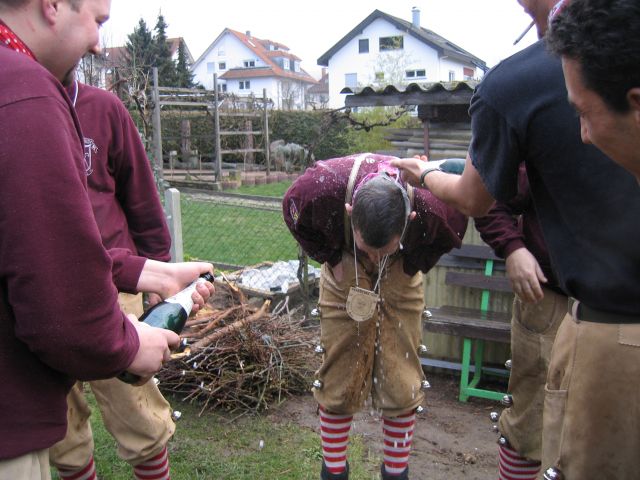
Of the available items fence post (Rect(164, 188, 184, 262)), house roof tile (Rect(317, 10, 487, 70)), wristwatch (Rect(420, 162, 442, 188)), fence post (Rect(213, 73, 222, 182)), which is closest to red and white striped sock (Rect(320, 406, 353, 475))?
wristwatch (Rect(420, 162, 442, 188))

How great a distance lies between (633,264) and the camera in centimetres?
154

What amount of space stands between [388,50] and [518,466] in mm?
36917

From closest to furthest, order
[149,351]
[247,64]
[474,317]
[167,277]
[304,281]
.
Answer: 1. [149,351]
2. [167,277]
3. [474,317]
4. [304,281]
5. [247,64]

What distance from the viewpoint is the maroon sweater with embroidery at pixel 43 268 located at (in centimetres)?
121

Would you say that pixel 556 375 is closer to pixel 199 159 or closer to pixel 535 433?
pixel 535 433

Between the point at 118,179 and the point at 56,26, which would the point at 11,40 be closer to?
the point at 56,26

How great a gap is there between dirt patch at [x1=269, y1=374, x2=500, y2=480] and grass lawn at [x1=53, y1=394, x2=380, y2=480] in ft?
0.56

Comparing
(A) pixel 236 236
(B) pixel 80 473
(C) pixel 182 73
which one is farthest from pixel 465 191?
(C) pixel 182 73

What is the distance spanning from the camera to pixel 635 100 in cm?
125

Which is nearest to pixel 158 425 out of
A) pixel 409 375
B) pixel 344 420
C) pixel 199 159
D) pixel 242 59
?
pixel 344 420

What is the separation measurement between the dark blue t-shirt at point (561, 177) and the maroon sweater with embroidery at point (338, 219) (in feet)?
3.12

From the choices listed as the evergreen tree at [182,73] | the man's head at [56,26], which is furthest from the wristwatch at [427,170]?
the evergreen tree at [182,73]

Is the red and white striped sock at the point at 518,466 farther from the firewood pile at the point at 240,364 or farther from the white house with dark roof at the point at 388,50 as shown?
the white house with dark roof at the point at 388,50

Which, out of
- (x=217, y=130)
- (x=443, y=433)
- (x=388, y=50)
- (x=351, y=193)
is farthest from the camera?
(x=388, y=50)
